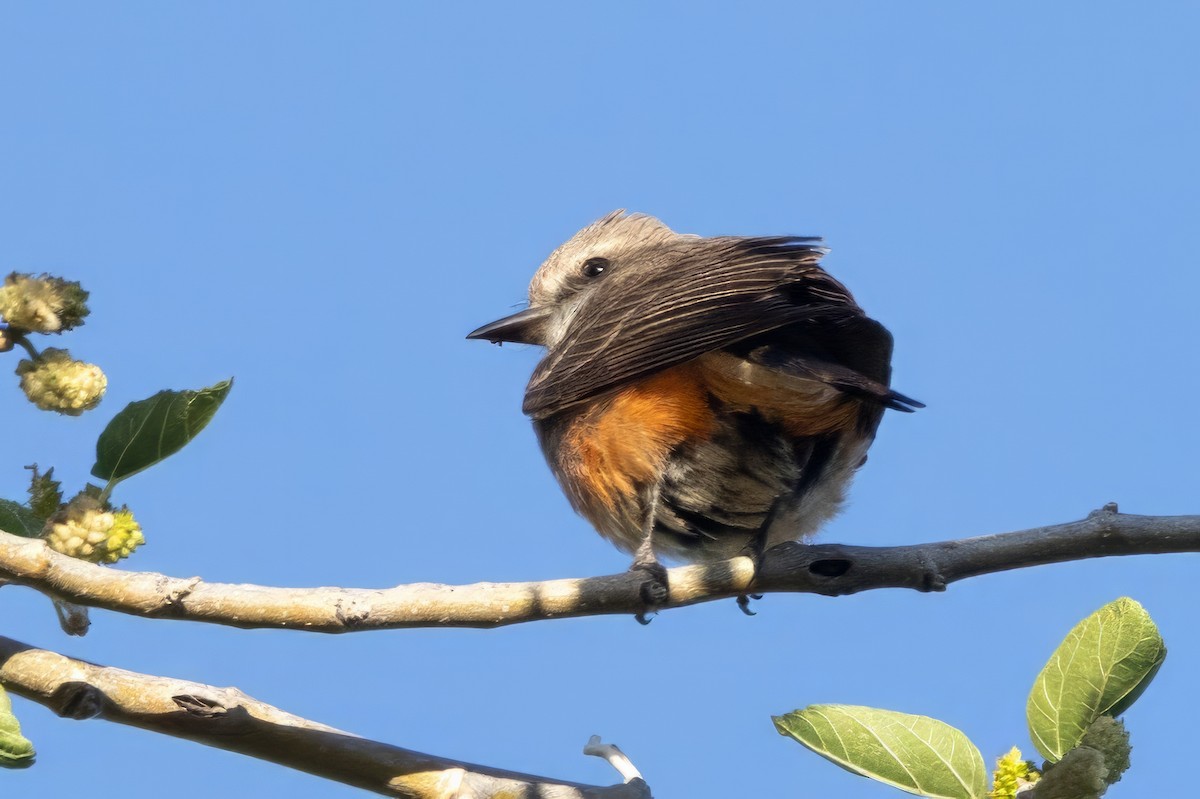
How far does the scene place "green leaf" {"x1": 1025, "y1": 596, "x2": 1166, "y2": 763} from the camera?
256 centimetres

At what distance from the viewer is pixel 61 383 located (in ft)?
8.35

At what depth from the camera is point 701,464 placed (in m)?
4.70

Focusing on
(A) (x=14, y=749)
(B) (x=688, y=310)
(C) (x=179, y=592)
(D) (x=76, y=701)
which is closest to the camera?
(A) (x=14, y=749)

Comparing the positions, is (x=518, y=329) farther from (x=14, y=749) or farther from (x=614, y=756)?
(x=14, y=749)

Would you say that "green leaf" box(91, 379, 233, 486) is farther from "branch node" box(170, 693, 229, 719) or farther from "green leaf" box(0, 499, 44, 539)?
"branch node" box(170, 693, 229, 719)

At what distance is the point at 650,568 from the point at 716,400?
→ 96 centimetres

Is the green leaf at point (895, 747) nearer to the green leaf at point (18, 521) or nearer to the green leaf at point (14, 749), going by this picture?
the green leaf at point (14, 749)

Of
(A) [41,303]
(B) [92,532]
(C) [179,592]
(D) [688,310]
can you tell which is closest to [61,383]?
(A) [41,303]

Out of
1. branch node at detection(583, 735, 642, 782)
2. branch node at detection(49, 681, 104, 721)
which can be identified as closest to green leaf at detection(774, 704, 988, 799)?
branch node at detection(583, 735, 642, 782)

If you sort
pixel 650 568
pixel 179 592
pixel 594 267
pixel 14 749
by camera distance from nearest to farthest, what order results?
1. pixel 14 749
2. pixel 179 592
3. pixel 650 568
4. pixel 594 267

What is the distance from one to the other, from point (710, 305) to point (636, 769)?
212 cm

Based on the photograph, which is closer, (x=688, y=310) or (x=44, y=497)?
(x=44, y=497)

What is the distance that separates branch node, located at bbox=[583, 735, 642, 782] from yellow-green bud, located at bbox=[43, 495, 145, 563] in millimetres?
1159

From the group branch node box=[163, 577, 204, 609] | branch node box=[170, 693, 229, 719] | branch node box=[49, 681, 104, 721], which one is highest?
branch node box=[163, 577, 204, 609]
